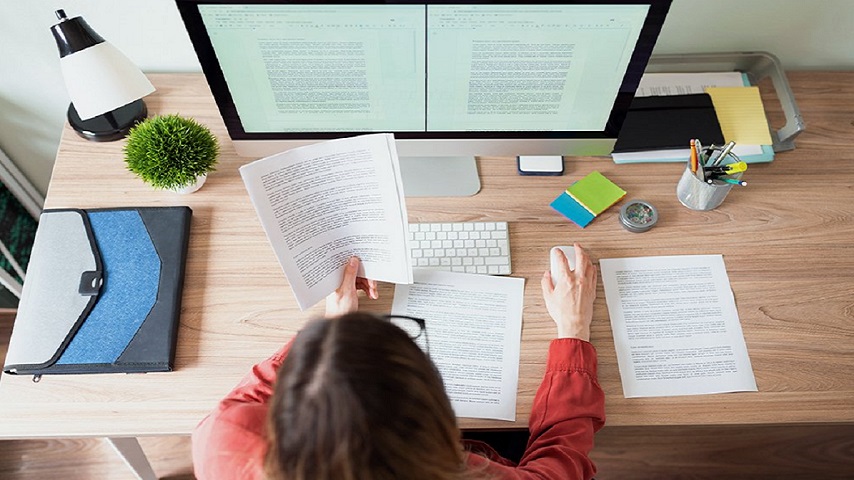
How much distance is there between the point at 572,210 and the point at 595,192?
0.06 meters

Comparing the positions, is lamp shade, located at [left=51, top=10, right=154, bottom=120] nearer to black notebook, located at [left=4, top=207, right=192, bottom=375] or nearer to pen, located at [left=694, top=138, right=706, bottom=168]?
black notebook, located at [left=4, top=207, right=192, bottom=375]

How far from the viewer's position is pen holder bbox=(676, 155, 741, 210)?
1093 millimetres

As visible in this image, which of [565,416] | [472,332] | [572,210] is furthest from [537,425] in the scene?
[572,210]

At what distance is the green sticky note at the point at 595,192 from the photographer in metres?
1.14

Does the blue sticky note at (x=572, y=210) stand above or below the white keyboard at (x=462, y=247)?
above

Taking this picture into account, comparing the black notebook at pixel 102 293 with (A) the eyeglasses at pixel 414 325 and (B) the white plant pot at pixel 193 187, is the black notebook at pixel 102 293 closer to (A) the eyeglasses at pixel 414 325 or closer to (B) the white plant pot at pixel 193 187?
(B) the white plant pot at pixel 193 187

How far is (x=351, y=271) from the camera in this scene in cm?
100

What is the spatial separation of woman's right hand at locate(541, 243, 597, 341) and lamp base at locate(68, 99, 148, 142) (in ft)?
2.67

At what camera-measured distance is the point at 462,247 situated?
109 centimetres

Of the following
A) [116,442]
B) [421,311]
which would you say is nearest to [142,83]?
[421,311]

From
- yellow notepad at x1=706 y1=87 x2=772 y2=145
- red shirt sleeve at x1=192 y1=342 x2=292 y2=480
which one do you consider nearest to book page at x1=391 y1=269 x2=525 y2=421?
red shirt sleeve at x1=192 y1=342 x2=292 y2=480


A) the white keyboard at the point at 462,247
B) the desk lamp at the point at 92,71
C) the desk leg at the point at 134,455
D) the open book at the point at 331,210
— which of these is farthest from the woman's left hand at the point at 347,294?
the desk leg at the point at 134,455

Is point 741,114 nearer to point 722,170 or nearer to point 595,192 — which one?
point 722,170

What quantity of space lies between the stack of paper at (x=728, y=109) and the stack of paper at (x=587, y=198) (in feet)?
0.22
